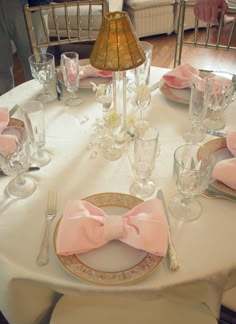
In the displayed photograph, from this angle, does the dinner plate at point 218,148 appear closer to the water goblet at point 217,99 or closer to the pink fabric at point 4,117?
the water goblet at point 217,99

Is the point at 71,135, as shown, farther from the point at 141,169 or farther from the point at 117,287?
the point at 117,287

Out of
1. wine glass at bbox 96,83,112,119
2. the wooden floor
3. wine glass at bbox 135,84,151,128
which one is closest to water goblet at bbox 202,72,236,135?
wine glass at bbox 135,84,151,128

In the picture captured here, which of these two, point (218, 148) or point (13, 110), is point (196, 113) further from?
point (13, 110)

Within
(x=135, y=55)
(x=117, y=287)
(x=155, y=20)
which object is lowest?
(x=155, y=20)

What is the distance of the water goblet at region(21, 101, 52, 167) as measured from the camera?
37.0 inches

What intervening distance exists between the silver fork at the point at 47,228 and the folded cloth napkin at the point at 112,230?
0.03 metres

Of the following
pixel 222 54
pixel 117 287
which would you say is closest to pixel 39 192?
pixel 117 287

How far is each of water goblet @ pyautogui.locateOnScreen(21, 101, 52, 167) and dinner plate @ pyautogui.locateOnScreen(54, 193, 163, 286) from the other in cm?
27

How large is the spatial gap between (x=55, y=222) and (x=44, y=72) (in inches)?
23.4

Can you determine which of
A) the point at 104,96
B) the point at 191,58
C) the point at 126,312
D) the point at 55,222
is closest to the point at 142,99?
the point at 104,96

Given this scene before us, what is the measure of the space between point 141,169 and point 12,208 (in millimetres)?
314

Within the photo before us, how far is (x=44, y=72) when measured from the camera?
3.85ft

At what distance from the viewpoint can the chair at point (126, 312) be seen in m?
0.85

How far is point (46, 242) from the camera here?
729mm
